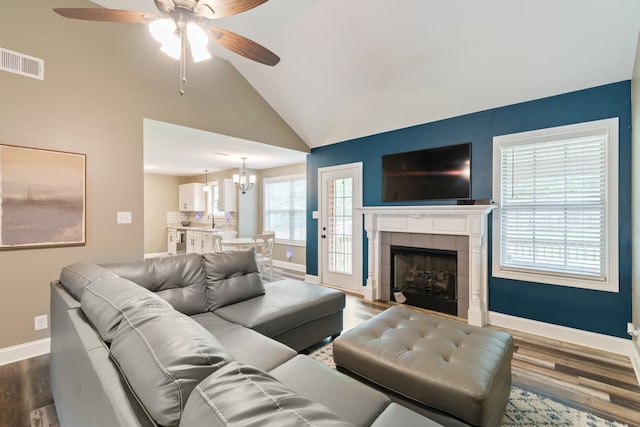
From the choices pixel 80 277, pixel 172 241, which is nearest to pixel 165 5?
pixel 80 277

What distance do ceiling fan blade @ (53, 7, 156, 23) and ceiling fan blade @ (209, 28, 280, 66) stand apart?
0.40m

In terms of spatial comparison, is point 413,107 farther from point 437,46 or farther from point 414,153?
point 437,46

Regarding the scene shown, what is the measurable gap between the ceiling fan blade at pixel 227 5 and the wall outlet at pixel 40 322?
3042 mm

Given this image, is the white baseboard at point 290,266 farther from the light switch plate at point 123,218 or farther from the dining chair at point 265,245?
the light switch plate at point 123,218

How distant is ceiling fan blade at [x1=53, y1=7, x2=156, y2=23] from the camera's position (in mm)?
1750

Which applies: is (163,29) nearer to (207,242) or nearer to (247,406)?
(247,406)

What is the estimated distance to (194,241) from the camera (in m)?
7.40

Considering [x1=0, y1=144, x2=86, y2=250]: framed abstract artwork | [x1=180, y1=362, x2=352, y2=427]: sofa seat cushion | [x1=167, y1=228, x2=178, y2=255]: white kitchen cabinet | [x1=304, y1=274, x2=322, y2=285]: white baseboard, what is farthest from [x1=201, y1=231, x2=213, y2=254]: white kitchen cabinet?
[x1=180, y1=362, x2=352, y2=427]: sofa seat cushion

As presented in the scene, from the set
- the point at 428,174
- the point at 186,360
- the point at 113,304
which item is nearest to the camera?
the point at 186,360

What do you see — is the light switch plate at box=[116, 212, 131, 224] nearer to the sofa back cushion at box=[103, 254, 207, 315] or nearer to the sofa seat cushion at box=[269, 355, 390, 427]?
the sofa back cushion at box=[103, 254, 207, 315]

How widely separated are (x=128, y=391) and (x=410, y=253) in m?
3.73

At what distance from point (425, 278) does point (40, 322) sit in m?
4.26

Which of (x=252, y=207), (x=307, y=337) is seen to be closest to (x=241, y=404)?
(x=307, y=337)

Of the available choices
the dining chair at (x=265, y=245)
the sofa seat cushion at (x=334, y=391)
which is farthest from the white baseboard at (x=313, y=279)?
the sofa seat cushion at (x=334, y=391)
